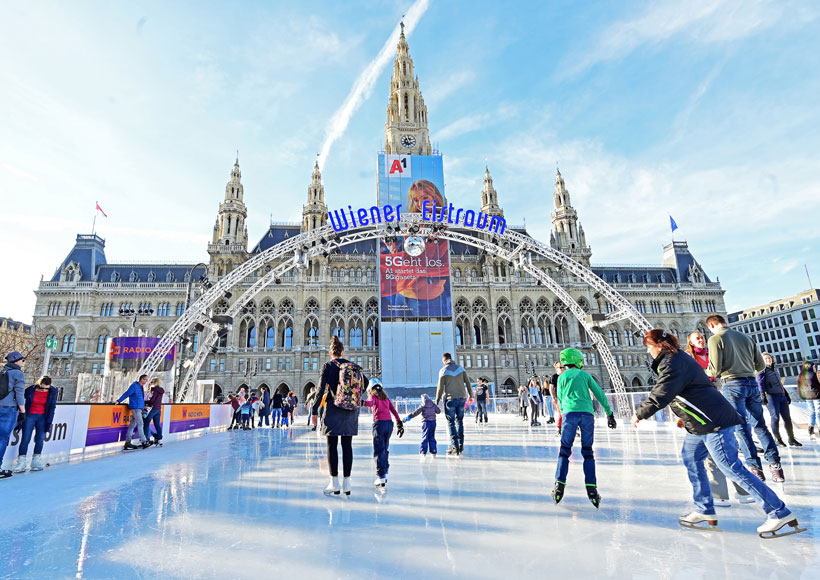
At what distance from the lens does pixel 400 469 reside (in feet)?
19.9

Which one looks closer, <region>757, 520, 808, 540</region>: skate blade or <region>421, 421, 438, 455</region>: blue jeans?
<region>757, 520, 808, 540</region>: skate blade

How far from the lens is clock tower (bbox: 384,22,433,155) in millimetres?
45438

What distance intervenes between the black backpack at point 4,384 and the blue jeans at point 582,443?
7131 mm

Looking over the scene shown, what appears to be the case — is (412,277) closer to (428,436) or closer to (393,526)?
(428,436)

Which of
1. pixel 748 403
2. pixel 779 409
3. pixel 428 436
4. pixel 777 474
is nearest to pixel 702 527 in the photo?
pixel 777 474

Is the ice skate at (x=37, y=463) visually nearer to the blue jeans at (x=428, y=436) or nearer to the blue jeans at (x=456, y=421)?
the blue jeans at (x=428, y=436)

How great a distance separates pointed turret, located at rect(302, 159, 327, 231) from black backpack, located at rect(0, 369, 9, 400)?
120ft

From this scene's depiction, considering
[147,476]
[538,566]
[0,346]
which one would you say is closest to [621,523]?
[538,566]

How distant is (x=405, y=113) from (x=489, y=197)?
13.1 m

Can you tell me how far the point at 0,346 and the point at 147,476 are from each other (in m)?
26.7

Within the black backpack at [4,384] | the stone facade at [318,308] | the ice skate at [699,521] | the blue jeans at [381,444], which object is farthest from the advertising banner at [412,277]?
the ice skate at [699,521]

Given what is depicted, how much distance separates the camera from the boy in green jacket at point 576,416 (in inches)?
152

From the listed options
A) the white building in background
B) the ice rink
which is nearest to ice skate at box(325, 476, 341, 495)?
the ice rink

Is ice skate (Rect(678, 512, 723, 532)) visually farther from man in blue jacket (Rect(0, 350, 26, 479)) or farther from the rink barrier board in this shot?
the rink barrier board
